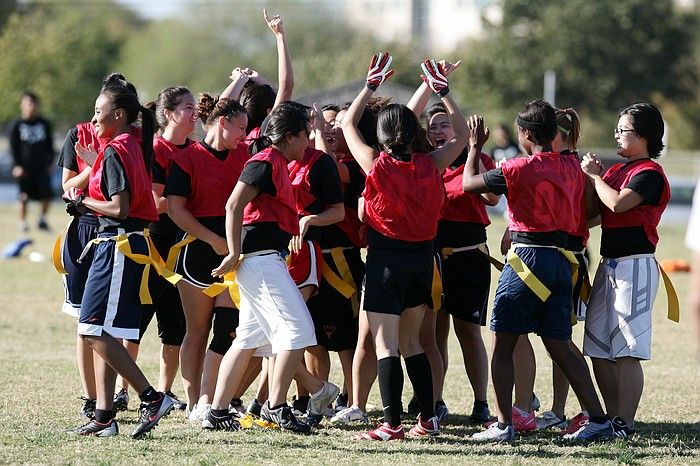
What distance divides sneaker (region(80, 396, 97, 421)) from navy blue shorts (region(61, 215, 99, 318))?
57 centimetres

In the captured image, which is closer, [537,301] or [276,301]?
[276,301]

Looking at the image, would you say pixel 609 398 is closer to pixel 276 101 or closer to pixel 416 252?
pixel 416 252

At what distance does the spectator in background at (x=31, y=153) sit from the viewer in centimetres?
1898

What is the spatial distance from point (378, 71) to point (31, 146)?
13.3 m

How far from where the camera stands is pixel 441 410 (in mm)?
7711

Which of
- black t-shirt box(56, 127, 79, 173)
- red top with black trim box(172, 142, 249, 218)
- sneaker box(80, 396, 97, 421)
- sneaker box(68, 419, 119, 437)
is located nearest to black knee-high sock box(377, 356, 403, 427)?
red top with black trim box(172, 142, 249, 218)

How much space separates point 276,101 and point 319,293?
4.25 ft

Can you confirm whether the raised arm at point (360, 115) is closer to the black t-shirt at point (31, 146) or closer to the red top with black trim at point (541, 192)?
the red top with black trim at point (541, 192)

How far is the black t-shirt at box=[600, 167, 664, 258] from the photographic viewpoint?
6793 mm

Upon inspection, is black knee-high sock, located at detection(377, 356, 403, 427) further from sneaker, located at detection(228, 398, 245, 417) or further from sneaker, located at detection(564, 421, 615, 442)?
sneaker, located at detection(228, 398, 245, 417)

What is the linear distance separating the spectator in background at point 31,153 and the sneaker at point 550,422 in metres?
13.0

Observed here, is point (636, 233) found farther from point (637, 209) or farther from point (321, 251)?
point (321, 251)

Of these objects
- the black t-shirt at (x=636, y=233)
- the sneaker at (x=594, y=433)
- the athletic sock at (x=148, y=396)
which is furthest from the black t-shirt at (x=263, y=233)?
the sneaker at (x=594, y=433)

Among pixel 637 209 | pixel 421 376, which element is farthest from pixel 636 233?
pixel 421 376
